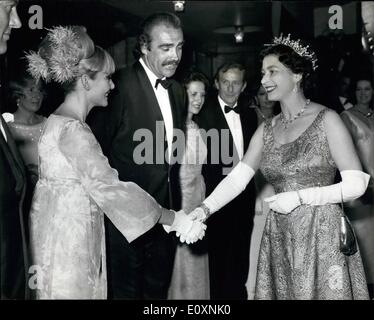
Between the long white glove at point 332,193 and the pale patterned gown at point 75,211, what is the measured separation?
708 mm

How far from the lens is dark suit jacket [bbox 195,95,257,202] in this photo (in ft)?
9.79

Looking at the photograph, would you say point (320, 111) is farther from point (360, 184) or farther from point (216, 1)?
point (216, 1)

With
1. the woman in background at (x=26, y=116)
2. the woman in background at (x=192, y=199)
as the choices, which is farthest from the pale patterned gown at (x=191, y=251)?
the woman in background at (x=26, y=116)

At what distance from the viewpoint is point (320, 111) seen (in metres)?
2.61

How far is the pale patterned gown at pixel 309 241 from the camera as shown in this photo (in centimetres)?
252

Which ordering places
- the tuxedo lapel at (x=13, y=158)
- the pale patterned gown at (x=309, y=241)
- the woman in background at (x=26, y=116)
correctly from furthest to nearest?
1. the woman in background at (x=26, y=116)
2. the pale patterned gown at (x=309, y=241)
3. the tuxedo lapel at (x=13, y=158)

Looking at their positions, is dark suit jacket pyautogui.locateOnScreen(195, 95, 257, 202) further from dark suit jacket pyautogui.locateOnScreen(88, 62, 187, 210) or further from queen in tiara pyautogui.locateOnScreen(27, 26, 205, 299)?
queen in tiara pyautogui.locateOnScreen(27, 26, 205, 299)

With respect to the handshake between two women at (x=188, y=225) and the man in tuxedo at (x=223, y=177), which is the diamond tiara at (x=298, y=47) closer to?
the man in tuxedo at (x=223, y=177)

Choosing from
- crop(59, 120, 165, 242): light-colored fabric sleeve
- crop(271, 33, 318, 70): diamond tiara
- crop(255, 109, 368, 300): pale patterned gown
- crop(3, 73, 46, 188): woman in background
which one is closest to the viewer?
crop(255, 109, 368, 300): pale patterned gown

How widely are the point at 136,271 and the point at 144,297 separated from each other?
0.48ft

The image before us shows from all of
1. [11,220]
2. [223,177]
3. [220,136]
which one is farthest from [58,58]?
[223,177]

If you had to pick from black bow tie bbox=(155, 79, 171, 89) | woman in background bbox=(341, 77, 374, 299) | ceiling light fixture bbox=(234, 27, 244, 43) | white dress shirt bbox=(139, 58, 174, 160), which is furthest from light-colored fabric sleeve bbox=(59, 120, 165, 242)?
woman in background bbox=(341, 77, 374, 299)

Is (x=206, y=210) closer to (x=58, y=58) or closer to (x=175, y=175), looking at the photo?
(x=175, y=175)

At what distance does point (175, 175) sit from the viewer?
2967 millimetres
